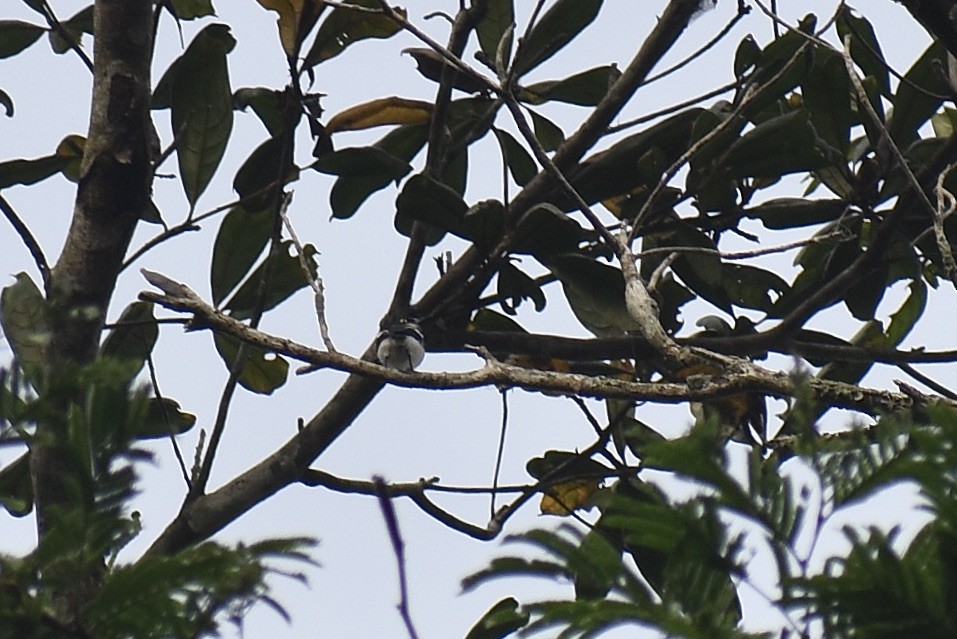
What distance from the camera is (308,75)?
171cm

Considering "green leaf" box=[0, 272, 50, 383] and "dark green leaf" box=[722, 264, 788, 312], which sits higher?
"dark green leaf" box=[722, 264, 788, 312]

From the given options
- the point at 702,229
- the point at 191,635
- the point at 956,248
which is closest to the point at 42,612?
the point at 191,635

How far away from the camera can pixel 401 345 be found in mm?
1554

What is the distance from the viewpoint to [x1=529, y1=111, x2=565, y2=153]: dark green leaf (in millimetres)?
1911

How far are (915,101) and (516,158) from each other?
0.59 m

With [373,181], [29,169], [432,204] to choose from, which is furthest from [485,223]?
[29,169]

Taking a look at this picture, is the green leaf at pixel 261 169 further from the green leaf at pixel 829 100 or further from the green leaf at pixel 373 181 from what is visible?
the green leaf at pixel 829 100

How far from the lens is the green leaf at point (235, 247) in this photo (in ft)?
5.90

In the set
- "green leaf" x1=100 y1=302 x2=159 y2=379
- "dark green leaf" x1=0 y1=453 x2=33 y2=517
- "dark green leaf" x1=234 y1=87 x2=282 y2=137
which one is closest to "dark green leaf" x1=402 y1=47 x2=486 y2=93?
"dark green leaf" x1=234 y1=87 x2=282 y2=137

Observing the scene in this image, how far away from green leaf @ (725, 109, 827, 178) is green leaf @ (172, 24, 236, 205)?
70 cm

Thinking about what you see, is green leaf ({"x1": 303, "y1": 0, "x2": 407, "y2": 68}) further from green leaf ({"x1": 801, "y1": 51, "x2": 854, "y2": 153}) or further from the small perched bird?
green leaf ({"x1": 801, "y1": 51, "x2": 854, "y2": 153})

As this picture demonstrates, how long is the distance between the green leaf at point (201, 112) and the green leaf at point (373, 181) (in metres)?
0.21

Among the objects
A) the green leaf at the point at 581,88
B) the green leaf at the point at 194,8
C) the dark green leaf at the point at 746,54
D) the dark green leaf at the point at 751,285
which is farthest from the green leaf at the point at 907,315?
the green leaf at the point at 194,8

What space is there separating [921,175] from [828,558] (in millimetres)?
1121
